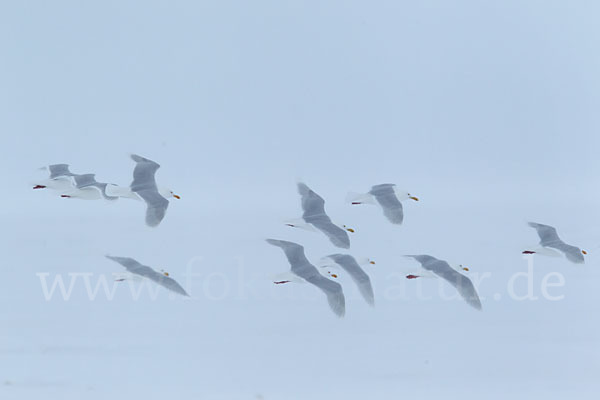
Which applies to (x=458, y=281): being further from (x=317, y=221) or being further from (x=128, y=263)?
(x=128, y=263)

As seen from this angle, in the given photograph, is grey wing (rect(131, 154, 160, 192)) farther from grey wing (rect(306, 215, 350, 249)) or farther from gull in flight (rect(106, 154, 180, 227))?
grey wing (rect(306, 215, 350, 249))

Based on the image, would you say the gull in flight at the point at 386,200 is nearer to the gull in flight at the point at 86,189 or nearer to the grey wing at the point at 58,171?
the gull in flight at the point at 86,189

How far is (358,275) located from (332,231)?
1.56ft

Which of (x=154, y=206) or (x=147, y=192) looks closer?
(x=154, y=206)

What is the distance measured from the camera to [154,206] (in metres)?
7.99

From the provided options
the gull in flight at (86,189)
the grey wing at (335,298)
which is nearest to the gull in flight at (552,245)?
the grey wing at (335,298)

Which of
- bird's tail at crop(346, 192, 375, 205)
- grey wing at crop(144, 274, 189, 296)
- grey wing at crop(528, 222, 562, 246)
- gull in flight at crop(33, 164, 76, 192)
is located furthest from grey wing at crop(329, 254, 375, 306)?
gull in flight at crop(33, 164, 76, 192)

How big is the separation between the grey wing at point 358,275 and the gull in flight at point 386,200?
0.66 meters

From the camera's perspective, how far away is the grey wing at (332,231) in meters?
8.28

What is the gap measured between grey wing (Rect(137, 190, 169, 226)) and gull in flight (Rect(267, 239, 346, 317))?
2.41 feet

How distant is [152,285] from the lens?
27.9 ft

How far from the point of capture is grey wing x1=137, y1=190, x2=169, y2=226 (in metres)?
7.95

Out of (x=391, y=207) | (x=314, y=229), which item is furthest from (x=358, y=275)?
(x=391, y=207)

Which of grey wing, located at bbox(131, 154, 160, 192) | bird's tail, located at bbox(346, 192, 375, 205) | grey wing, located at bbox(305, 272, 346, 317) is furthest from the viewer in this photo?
bird's tail, located at bbox(346, 192, 375, 205)
